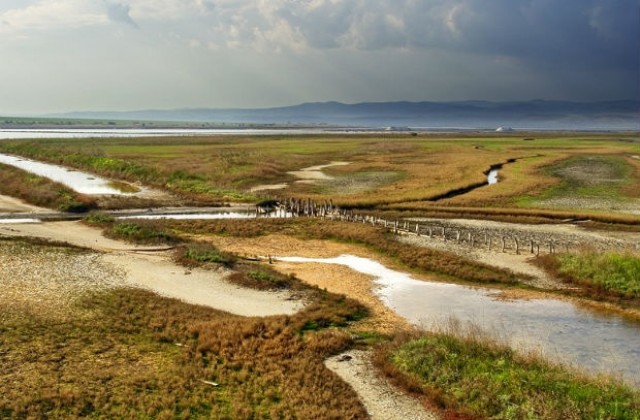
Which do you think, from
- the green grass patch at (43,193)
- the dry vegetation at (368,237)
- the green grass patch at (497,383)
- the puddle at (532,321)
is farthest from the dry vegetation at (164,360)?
the green grass patch at (43,193)

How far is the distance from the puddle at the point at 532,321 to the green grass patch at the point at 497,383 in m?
3.12

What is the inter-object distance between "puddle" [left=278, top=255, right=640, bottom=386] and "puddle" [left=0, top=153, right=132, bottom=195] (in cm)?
5389

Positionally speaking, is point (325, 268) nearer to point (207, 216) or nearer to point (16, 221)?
point (207, 216)

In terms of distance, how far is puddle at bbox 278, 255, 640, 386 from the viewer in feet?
84.7

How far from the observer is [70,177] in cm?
9306

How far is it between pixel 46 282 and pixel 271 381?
18.9m

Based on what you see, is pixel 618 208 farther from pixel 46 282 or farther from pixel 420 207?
pixel 46 282

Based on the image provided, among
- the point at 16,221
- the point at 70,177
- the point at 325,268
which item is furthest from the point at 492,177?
the point at 16,221

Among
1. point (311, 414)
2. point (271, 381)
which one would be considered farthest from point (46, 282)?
point (311, 414)

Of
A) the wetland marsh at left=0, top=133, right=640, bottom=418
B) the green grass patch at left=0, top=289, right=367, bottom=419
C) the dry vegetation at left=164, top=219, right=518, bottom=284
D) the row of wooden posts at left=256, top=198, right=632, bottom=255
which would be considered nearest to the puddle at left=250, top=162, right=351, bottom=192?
the wetland marsh at left=0, top=133, right=640, bottom=418

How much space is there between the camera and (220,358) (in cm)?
2509

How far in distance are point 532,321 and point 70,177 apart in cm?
8261

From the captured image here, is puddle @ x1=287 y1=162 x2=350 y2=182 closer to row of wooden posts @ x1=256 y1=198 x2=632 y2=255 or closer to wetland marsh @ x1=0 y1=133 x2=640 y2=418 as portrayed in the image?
wetland marsh @ x1=0 y1=133 x2=640 y2=418

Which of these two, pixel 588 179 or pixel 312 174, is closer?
pixel 588 179
